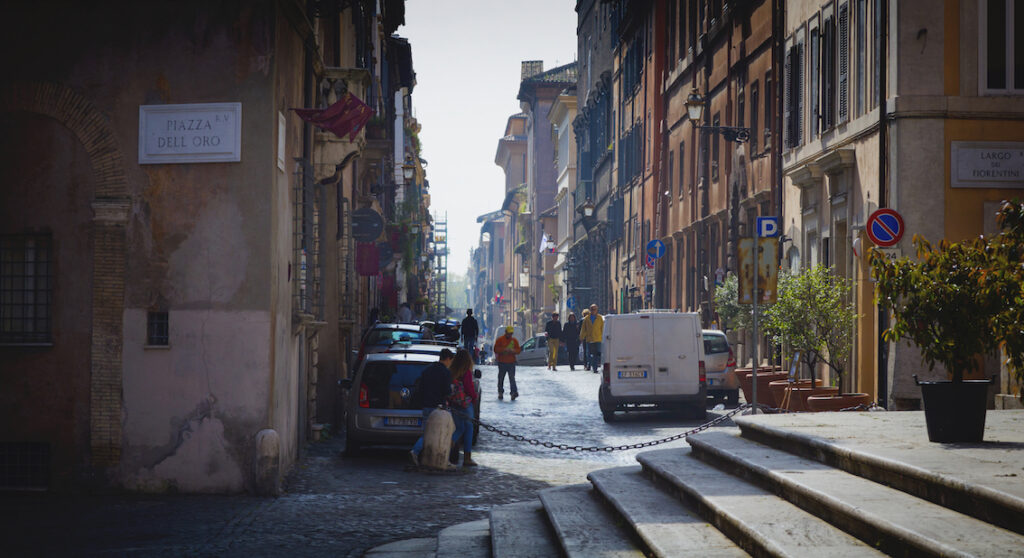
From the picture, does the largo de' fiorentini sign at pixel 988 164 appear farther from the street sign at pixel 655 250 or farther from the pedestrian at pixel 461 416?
the street sign at pixel 655 250

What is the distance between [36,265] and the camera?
1458 cm

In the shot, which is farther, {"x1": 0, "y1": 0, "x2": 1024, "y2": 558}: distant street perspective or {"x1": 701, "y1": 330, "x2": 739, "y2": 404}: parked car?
{"x1": 701, "y1": 330, "x2": 739, "y2": 404}: parked car

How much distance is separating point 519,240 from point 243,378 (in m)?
99.0

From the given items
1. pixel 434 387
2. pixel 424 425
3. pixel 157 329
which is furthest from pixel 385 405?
pixel 157 329

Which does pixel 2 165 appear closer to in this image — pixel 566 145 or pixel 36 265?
pixel 36 265

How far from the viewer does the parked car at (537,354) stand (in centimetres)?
5066

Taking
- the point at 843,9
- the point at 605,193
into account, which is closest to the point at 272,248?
the point at 843,9

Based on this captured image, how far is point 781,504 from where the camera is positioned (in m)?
9.05

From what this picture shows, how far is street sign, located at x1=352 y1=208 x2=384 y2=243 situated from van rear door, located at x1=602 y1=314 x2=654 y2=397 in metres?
5.88

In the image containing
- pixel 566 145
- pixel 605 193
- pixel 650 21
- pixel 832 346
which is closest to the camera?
pixel 832 346

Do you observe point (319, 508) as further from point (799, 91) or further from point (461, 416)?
point (799, 91)

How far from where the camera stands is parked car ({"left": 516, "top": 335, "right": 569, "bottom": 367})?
5066cm

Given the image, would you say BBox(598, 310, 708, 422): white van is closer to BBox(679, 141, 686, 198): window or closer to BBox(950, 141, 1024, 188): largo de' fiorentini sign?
BBox(950, 141, 1024, 188): largo de' fiorentini sign

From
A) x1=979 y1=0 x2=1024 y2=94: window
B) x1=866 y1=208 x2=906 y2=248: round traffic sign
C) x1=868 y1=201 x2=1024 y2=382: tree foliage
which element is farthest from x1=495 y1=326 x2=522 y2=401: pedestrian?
x1=868 y1=201 x2=1024 y2=382: tree foliage
